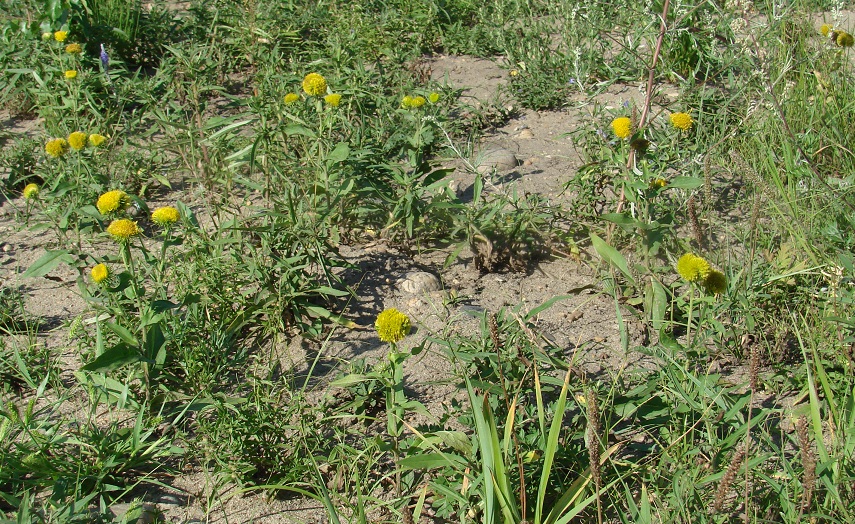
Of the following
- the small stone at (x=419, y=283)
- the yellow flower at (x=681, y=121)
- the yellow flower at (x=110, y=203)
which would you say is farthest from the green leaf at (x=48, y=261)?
the yellow flower at (x=681, y=121)

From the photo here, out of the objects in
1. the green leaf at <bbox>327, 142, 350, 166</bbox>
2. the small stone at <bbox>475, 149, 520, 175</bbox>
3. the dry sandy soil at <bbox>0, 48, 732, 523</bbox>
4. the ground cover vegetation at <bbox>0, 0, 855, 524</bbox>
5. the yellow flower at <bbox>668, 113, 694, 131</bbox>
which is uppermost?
the yellow flower at <bbox>668, 113, 694, 131</bbox>

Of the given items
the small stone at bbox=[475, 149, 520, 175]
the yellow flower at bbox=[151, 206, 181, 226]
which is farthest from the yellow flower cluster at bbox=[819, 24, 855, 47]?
the yellow flower at bbox=[151, 206, 181, 226]

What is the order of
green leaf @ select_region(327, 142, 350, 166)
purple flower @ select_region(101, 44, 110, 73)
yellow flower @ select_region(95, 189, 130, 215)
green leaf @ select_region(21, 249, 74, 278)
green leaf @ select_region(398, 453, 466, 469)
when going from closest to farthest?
green leaf @ select_region(398, 453, 466, 469) < yellow flower @ select_region(95, 189, 130, 215) < green leaf @ select_region(21, 249, 74, 278) < green leaf @ select_region(327, 142, 350, 166) < purple flower @ select_region(101, 44, 110, 73)

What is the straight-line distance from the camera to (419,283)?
10.5 ft

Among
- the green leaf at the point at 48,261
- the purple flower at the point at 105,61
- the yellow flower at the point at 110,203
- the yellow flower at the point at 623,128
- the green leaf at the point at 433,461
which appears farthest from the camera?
the purple flower at the point at 105,61

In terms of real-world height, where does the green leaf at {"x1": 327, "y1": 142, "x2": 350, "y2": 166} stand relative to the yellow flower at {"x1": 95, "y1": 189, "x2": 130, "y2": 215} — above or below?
below

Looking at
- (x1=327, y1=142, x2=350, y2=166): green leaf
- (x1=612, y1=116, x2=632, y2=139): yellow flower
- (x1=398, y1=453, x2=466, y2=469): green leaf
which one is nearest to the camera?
(x1=398, y1=453, x2=466, y2=469): green leaf

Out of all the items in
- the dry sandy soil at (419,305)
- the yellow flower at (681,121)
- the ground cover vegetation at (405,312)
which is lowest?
the dry sandy soil at (419,305)

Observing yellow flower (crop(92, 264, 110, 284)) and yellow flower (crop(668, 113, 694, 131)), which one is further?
yellow flower (crop(668, 113, 694, 131))

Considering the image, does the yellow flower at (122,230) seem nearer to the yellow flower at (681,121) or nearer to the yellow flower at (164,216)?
the yellow flower at (164,216)

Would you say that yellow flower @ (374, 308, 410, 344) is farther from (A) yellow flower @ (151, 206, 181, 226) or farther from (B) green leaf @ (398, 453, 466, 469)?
(A) yellow flower @ (151, 206, 181, 226)

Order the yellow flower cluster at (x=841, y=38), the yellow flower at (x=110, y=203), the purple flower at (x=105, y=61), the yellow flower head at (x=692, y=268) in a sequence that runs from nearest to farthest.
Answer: the yellow flower head at (x=692, y=268), the yellow flower at (x=110, y=203), the yellow flower cluster at (x=841, y=38), the purple flower at (x=105, y=61)

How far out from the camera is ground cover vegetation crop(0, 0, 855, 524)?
215 cm

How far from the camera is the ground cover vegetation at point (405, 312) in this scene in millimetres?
2152
